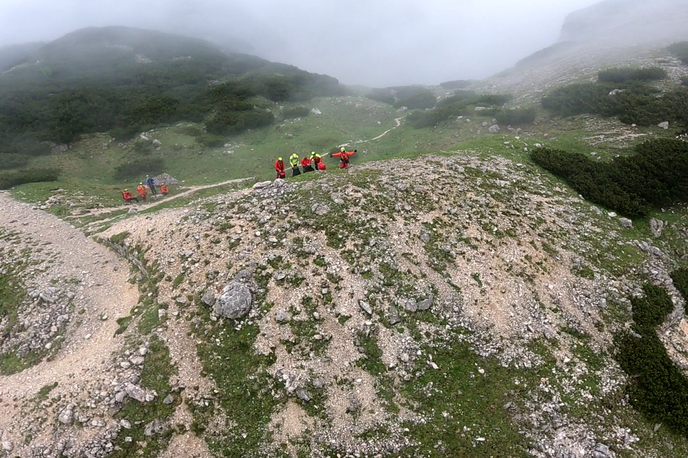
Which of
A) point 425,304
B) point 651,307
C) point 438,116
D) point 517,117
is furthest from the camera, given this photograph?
point 438,116

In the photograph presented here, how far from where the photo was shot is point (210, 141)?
4344cm

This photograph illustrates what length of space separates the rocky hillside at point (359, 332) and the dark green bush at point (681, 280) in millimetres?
434

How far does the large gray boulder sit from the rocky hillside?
9cm

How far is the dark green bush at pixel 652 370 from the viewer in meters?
12.4

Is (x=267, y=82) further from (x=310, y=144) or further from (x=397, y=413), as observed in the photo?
(x=397, y=413)

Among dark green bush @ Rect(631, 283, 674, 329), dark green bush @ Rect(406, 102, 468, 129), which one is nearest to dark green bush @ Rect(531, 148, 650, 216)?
dark green bush @ Rect(631, 283, 674, 329)

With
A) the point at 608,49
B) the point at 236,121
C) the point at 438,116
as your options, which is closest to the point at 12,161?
the point at 236,121

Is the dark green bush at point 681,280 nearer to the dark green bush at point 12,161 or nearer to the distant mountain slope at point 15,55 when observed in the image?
the dark green bush at point 12,161

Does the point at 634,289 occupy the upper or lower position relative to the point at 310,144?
lower

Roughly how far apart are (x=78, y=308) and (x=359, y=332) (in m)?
13.7

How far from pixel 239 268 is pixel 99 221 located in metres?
15.3

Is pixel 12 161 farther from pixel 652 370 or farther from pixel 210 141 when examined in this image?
pixel 652 370

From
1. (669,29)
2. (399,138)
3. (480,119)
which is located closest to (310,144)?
(399,138)

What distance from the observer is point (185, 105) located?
180 ft
